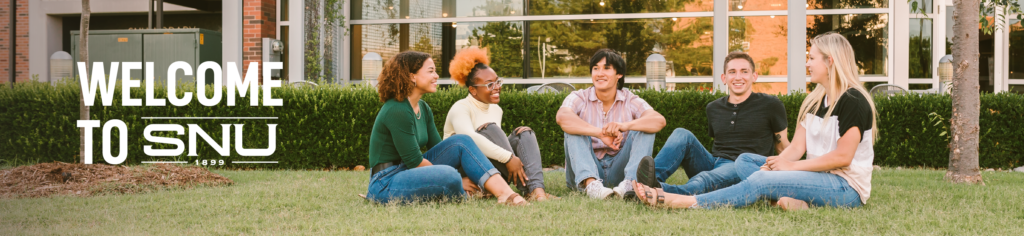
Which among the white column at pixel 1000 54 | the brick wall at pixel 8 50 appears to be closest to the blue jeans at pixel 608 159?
the white column at pixel 1000 54

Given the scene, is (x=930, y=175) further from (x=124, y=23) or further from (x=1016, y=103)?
(x=124, y=23)

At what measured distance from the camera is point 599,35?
39.0ft

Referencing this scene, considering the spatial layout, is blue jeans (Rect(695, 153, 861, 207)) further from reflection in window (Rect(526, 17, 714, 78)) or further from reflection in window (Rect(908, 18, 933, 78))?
reflection in window (Rect(908, 18, 933, 78))

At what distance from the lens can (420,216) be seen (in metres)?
3.57

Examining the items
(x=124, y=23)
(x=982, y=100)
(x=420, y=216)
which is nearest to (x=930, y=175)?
(x=982, y=100)

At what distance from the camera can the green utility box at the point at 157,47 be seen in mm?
10891

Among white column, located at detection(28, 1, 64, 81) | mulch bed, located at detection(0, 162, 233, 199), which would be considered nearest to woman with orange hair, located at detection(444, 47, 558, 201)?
mulch bed, located at detection(0, 162, 233, 199)

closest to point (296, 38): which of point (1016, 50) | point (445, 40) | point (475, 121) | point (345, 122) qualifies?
point (445, 40)

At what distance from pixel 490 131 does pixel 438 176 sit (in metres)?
0.53

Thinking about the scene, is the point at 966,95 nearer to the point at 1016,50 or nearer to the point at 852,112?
the point at 852,112

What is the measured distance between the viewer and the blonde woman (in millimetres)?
3385

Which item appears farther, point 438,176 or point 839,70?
point 438,176

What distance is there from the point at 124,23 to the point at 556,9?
383 inches

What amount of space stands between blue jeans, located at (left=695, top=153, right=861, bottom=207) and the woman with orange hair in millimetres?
1009
